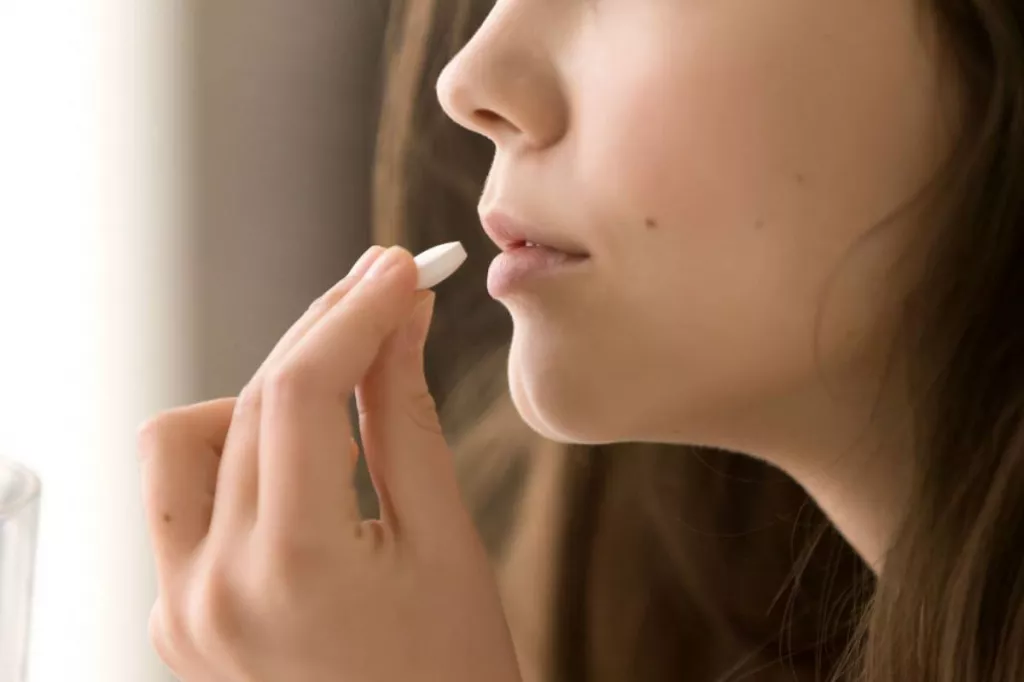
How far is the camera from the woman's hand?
39 centimetres

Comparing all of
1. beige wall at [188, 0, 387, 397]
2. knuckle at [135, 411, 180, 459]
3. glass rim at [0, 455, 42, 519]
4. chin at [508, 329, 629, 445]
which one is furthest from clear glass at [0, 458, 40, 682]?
chin at [508, 329, 629, 445]

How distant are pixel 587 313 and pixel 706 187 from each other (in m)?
0.08

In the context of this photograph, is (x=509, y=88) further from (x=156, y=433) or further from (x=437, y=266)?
(x=156, y=433)

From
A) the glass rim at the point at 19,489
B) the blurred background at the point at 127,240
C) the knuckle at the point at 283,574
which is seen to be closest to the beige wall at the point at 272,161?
the blurred background at the point at 127,240

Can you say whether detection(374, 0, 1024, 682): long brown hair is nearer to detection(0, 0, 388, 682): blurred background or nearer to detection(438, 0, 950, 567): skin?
detection(0, 0, 388, 682): blurred background

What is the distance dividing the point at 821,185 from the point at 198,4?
567mm

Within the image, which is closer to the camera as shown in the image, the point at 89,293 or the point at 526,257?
the point at 526,257

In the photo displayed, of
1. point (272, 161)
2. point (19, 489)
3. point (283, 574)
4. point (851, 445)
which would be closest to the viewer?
point (283, 574)

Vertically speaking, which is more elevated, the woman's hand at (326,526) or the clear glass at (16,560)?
the woman's hand at (326,526)

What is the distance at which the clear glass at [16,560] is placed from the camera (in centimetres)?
71

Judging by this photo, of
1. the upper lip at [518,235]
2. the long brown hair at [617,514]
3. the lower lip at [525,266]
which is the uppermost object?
the upper lip at [518,235]

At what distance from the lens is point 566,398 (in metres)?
0.46

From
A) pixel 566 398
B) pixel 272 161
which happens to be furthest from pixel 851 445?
pixel 272 161

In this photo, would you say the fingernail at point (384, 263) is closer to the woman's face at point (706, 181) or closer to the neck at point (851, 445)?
the woman's face at point (706, 181)
